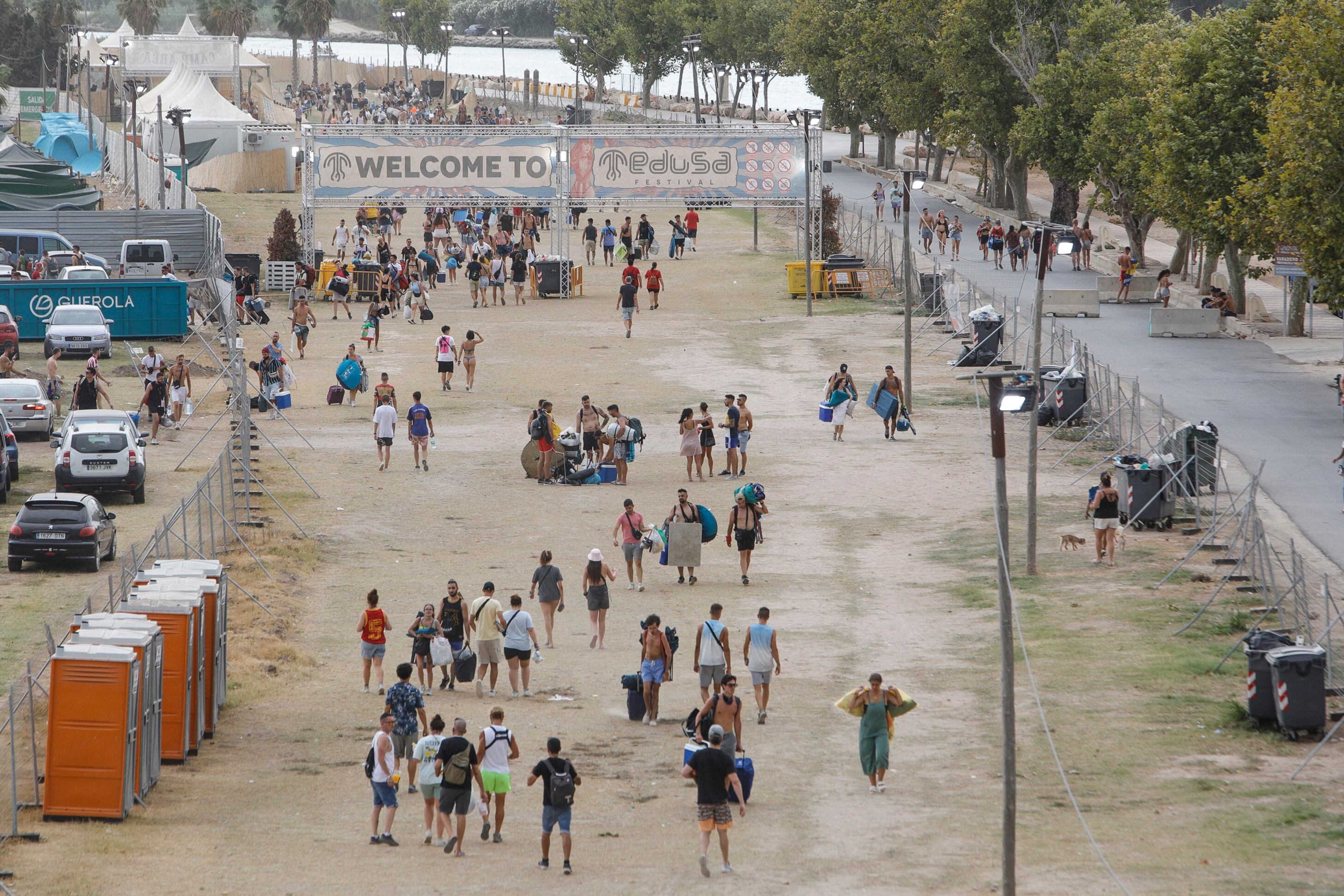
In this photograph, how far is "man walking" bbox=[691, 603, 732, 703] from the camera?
56.1ft

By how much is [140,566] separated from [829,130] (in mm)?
101509

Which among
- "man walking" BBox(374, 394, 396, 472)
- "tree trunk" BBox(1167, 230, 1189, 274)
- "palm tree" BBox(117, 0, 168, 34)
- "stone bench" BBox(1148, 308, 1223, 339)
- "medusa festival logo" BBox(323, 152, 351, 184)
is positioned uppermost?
"palm tree" BBox(117, 0, 168, 34)

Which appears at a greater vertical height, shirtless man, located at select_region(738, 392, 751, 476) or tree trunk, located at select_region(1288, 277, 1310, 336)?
tree trunk, located at select_region(1288, 277, 1310, 336)

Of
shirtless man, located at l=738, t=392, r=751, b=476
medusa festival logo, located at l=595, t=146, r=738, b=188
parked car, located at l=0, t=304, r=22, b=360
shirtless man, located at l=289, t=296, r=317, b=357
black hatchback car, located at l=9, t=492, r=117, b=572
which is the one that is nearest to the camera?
black hatchback car, located at l=9, t=492, r=117, b=572

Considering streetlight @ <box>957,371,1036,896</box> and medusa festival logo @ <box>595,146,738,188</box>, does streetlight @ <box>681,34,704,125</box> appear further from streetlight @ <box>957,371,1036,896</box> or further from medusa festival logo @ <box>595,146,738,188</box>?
streetlight @ <box>957,371,1036,896</box>

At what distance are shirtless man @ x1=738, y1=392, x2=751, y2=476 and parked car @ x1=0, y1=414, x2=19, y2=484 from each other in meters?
12.7

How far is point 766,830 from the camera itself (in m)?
14.6

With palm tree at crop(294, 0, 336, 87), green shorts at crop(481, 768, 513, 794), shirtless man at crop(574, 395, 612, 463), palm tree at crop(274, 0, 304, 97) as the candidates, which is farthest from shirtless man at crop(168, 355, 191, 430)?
palm tree at crop(274, 0, 304, 97)

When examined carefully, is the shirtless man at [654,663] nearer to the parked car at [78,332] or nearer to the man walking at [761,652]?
the man walking at [761,652]

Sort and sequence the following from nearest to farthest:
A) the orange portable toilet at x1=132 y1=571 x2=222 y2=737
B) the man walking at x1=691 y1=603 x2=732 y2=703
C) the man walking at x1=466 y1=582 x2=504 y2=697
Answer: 1. the orange portable toilet at x1=132 y1=571 x2=222 y2=737
2. the man walking at x1=691 y1=603 x2=732 y2=703
3. the man walking at x1=466 y1=582 x2=504 y2=697

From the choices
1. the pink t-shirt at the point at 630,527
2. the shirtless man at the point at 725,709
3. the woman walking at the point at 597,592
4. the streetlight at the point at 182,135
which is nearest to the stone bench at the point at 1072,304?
the pink t-shirt at the point at 630,527

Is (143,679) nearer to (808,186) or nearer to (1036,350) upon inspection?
(1036,350)

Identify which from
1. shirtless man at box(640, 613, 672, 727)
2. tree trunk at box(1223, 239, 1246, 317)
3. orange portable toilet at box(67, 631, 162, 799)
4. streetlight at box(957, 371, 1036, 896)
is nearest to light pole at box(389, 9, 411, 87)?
tree trunk at box(1223, 239, 1246, 317)

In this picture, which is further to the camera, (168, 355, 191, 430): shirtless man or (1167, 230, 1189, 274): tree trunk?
(1167, 230, 1189, 274): tree trunk
